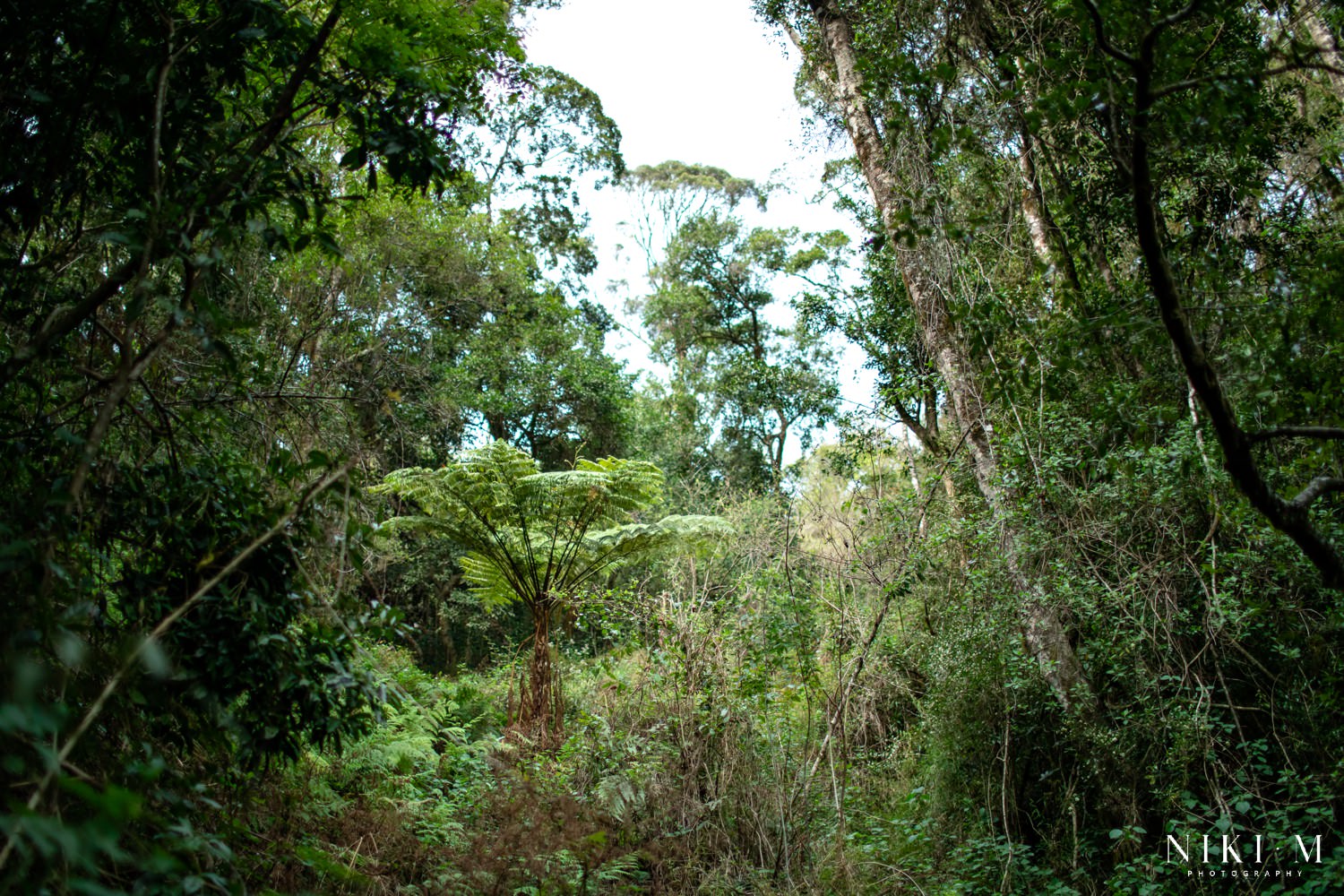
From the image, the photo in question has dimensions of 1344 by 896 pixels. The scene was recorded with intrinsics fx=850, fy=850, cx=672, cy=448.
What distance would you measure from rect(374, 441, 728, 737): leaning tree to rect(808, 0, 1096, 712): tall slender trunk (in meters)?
2.69

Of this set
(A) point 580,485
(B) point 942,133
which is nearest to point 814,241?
(A) point 580,485

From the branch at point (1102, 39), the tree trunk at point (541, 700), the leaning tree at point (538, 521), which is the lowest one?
the tree trunk at point (541, 700)

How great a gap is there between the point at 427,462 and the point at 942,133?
480 inches

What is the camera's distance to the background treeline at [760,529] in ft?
7.30

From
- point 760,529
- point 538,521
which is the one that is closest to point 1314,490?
point 760,529

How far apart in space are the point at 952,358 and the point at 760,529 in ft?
8.76

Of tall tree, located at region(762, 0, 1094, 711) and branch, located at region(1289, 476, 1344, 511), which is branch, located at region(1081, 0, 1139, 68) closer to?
branch, located at region(1289, 476, 1344, 511)

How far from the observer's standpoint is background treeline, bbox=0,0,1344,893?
7.30 feet

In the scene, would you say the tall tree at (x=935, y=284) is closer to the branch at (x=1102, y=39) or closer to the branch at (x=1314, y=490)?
the branch at (x=1102, y=39)

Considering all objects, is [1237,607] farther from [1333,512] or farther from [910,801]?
[910,801]

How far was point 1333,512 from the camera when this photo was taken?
13.0ft

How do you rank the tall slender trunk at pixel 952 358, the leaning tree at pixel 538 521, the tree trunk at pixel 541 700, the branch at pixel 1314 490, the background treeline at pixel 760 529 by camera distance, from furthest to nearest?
the leaning tree at pixel 538 521 < the tree trunk at pixel 541 700 < the tall slender trunk at pixel 952 358 < the branch at pixel 1314 490 < the background treeline at pixel 760 529

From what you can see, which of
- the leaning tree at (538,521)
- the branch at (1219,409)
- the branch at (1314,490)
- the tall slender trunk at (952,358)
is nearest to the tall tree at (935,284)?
the tall slender trunk at (952,358)

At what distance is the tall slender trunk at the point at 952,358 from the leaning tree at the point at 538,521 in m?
2.69
